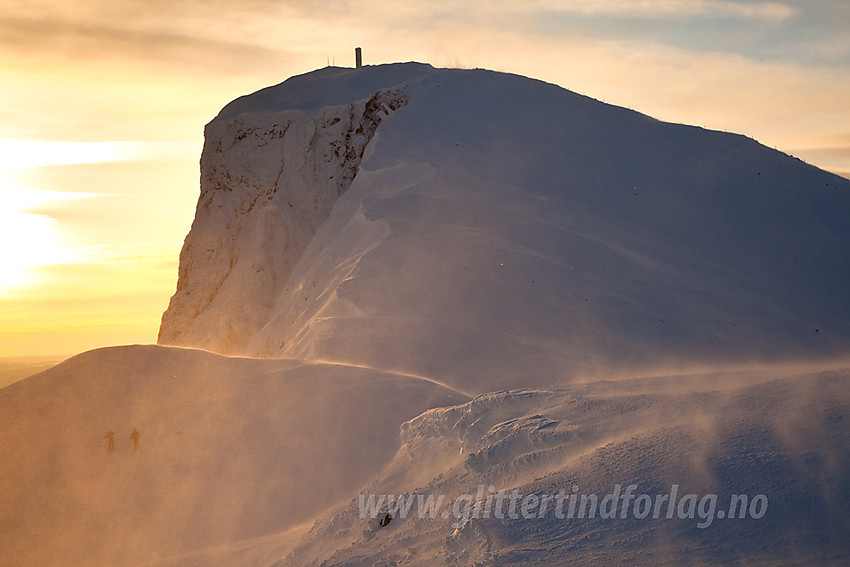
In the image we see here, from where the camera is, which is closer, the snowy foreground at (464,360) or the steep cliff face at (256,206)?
the snowy foreground at (464,360)

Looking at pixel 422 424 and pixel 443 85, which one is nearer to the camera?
pixel 422 424

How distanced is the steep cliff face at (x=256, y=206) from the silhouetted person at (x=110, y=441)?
9.69 m

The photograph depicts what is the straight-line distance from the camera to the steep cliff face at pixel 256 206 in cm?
2302

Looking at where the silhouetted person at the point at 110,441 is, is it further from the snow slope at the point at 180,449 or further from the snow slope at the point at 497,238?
the snow slope at the point at 497,238

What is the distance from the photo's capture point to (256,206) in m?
24.5

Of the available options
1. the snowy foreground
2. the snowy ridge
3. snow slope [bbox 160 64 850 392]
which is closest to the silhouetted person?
the snowy foreground

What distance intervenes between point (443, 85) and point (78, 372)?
48.2ft

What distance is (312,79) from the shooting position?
26.7 m

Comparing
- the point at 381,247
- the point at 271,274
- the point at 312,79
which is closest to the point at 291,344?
the point at 381,247

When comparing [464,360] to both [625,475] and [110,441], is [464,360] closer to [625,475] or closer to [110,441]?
[110,441]

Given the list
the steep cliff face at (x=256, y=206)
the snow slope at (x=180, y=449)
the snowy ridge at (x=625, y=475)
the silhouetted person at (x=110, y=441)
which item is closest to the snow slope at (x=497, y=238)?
the steep cliff face at (x=256, y=206)

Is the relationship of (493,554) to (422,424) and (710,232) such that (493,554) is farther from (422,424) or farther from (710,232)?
(710,232)

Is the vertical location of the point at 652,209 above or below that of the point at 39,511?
above

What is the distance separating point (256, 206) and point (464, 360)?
13070mm
